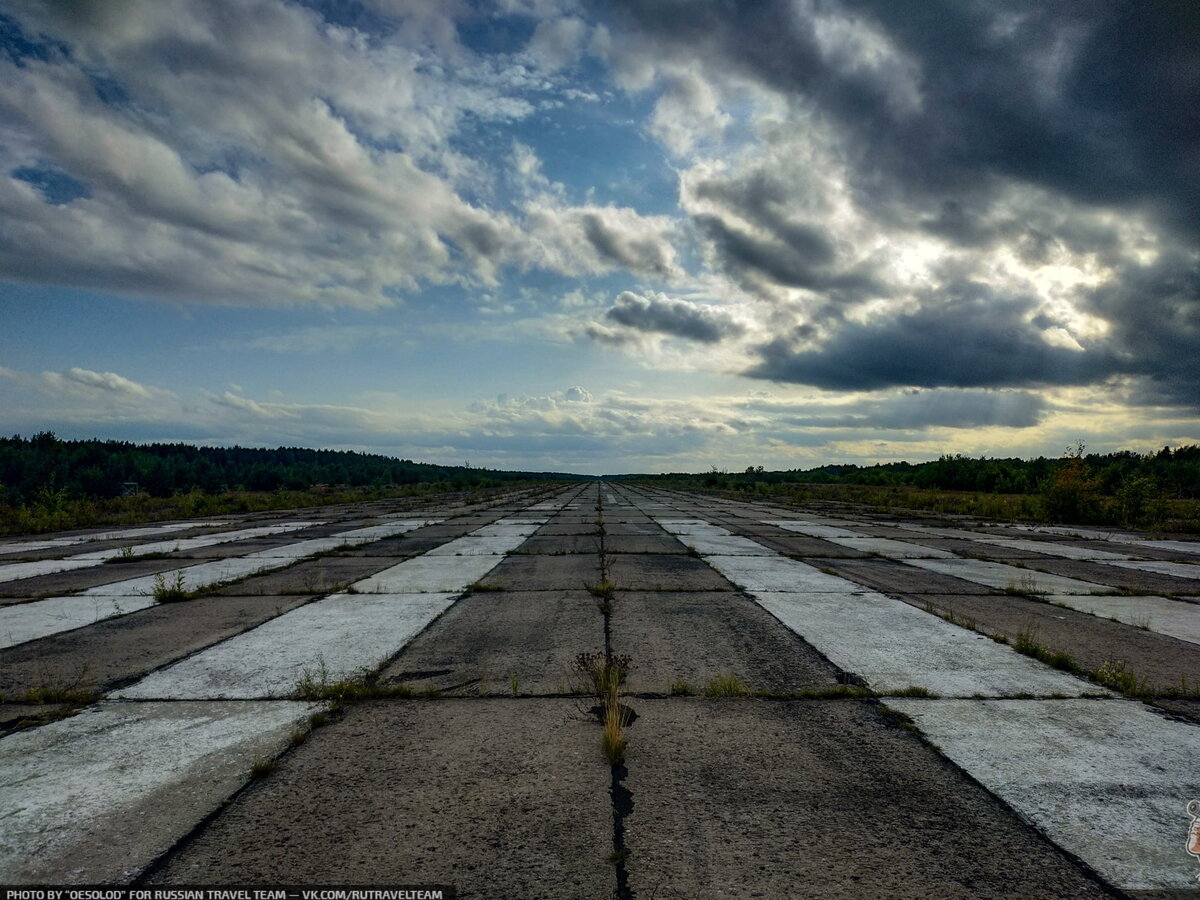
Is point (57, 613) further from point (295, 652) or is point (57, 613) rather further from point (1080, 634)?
point (1080, 634)

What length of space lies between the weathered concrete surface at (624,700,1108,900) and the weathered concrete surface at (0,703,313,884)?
6.30ft

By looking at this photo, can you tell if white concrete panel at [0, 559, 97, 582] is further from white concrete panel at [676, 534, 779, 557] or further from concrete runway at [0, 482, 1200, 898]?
white concrete panel at [676, 534, 779, 557]

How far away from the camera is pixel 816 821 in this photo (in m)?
2.52

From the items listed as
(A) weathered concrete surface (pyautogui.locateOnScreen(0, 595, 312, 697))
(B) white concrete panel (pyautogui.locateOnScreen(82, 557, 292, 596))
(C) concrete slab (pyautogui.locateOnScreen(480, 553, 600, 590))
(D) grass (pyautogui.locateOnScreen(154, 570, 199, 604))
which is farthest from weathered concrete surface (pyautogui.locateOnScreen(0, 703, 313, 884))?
(B) white concrete panel (pyautogui.locateOnScreen(82, 557, 292, 596))

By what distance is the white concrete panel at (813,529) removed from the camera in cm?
1542

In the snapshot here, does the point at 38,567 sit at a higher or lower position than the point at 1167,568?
lower

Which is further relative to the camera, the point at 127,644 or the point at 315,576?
the point at 315,576

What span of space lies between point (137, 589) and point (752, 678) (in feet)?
26.5

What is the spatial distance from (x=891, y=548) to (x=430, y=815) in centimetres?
1239

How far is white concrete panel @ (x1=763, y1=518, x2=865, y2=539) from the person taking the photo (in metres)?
15.4

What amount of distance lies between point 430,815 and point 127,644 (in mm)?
4456

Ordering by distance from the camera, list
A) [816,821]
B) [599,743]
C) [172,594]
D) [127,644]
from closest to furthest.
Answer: [816,821]
[599,743]
[127,644]
[172,594]

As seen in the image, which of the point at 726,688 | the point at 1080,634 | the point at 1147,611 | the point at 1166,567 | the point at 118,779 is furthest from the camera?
the point at 1166,567

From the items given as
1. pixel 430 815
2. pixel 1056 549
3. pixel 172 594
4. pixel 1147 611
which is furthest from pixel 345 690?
pixel 1056 549
